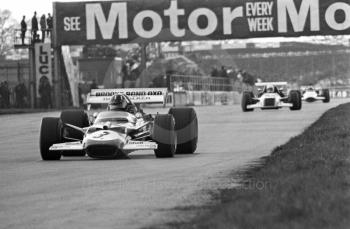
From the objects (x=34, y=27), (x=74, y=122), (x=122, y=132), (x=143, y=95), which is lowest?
(x=122, y=132)

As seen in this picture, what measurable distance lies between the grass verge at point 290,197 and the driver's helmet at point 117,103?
14.0 ft

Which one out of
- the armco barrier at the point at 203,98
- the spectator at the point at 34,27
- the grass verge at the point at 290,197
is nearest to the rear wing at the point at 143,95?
the grass verge at the point at 290,197

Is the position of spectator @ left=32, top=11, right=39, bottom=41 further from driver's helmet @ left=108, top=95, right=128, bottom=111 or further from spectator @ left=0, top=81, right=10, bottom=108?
driver's helmet @ left=108, top=95, right=128, bottom=111

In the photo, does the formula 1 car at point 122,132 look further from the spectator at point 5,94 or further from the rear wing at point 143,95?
the spectator at point 5,94

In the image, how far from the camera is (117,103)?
17.6m

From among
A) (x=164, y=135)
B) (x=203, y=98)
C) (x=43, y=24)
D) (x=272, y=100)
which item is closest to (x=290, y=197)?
(x=164, y=135)

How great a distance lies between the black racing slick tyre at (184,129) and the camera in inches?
705

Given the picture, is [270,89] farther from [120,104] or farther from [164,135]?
[164,135]

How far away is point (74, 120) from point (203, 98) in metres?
49.0

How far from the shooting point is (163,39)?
162 feet

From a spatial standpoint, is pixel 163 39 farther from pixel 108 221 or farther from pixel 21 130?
pixel 108 221

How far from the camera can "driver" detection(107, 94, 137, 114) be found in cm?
1764

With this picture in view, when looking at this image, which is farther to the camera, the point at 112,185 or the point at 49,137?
the point at 49,137

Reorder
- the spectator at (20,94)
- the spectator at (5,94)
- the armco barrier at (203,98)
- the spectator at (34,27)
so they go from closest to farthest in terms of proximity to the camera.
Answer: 1. the spectator at (5,94)
2. the spectator at (34,27)
3. the spectator at (20,94)
4. the armco barrier at (203,98)
